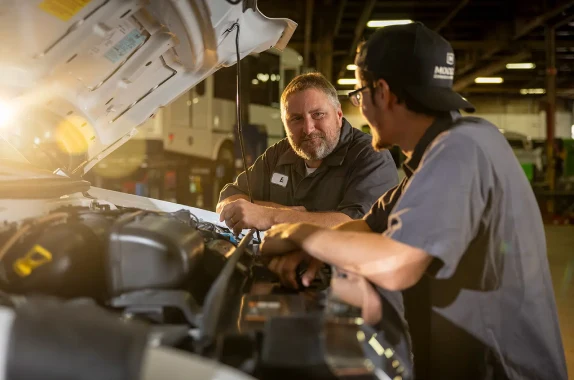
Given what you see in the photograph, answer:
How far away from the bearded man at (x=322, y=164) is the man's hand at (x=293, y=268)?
83 cm

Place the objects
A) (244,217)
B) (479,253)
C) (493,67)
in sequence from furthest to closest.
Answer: (493,67)
(244,217)
(479,253)

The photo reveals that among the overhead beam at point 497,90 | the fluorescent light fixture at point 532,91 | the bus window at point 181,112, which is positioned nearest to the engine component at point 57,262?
the bus window at point 181,112

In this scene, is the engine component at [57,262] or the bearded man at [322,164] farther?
the bearded man at [322,164]

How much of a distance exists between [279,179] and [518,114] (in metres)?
27.0

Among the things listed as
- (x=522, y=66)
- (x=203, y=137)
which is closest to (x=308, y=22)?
(x=203, y=137)

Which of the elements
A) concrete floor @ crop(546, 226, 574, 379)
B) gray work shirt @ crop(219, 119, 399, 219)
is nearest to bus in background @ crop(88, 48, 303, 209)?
gray work shirt @ crop(219, 119, 399, 219)

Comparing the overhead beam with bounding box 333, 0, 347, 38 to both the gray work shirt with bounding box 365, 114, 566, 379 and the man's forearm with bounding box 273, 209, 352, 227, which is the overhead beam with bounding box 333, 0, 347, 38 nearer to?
the man's forearm with bounding box 273, 209, 352, 227

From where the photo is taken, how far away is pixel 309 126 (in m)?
2.68

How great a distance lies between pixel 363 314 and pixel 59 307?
685mm

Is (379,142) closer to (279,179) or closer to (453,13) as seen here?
(279,179)

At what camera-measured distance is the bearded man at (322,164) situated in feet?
8.35

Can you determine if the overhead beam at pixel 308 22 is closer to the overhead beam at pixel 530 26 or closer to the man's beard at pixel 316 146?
the overhead beam at pixel 530 26

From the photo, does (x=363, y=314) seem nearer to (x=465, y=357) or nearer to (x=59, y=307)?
(x=465, y=357)

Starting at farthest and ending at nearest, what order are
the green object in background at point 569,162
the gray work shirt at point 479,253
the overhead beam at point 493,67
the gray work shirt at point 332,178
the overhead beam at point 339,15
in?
the overhead beam at point 493,67
the green object in background at point 569,162
the overhead beam at point 339,15
the gray work shirt at point 332,178
the gray work shirt at point 479,253
